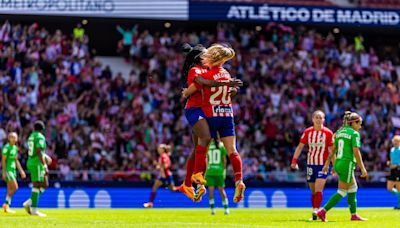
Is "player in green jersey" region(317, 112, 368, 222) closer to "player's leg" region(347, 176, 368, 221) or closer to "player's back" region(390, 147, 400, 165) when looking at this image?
"player's leg" region(347, 176, 368, 221)

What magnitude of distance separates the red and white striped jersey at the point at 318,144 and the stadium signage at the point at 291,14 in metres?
14.8

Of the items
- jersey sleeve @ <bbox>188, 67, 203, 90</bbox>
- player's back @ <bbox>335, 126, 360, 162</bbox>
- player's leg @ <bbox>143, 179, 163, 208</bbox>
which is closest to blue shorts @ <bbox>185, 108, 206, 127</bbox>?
Result: jersey sleeve @ <bbox>188, 67, 203, 90</bbox>

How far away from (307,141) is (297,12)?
16.1 m

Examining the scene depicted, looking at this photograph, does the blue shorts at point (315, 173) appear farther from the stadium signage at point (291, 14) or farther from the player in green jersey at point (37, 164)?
the stadium signage at point (291, 14)

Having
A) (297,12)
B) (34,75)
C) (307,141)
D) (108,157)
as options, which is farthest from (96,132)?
(307,141)

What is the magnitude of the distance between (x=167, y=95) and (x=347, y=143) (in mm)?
→ 16805

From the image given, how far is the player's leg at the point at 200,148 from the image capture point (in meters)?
13.8

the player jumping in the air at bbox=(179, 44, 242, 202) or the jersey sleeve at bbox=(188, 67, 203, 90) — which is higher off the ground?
the jersey sleeve at bbox=(188, 67, 203, 90)

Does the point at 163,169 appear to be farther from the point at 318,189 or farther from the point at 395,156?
the point at 318,189

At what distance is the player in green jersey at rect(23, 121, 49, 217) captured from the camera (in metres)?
21.2

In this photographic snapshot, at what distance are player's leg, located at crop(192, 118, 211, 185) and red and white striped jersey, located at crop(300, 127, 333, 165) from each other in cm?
595

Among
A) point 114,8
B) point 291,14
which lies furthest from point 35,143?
point 291,14

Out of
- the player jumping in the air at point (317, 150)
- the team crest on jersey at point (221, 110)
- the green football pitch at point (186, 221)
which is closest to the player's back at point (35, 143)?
the green football pitch at point (186, 221)

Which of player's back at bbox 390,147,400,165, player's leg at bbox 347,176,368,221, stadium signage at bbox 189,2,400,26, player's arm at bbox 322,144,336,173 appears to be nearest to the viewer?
player's leg at bbox 347,176,368,221
